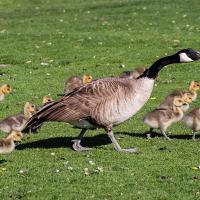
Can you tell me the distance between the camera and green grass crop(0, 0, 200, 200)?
9.58m

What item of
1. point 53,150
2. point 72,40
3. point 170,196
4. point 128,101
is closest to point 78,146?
point 53,150

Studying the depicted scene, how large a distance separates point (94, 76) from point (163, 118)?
7.20 meters

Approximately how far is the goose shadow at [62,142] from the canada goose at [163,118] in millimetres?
896

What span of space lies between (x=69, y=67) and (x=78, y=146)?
9.59 m

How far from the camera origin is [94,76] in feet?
64.6

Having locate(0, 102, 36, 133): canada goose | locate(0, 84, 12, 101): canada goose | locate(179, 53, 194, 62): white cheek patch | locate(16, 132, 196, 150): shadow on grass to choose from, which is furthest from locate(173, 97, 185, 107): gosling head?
locate(0, 84, 12, 101): canada goose

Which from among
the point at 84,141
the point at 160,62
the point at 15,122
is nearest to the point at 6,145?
the point at 84,141

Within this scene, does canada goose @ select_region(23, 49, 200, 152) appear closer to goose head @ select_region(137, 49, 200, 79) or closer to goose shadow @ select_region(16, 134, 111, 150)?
goose head @ select_region(137, 49, 200, 79)

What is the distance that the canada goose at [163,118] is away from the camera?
12672mm

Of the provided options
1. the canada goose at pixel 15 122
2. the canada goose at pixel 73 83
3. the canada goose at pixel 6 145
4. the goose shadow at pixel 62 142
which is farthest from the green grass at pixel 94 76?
the canada goose at pixel 73 83

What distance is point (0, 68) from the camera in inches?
832

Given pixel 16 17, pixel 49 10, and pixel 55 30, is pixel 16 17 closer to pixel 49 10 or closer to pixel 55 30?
pixel 49 10

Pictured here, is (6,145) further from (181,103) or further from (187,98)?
(187,98)

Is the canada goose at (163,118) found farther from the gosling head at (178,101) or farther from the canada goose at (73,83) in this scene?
the canada goose at (73,83)
